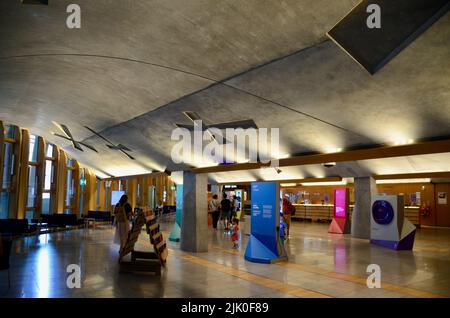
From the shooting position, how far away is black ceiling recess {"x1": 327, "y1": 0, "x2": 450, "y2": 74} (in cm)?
470

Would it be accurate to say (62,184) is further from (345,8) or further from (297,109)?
(345,8)

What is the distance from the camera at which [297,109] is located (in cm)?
779

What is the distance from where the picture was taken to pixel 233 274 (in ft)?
25.0

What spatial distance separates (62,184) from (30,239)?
604 cm

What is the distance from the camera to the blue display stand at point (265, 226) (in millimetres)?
9209

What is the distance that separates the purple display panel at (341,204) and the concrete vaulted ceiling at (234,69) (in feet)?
27.1

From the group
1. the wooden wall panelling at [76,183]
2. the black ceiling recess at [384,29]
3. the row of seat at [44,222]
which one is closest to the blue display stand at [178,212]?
the row of seat at [44,222]

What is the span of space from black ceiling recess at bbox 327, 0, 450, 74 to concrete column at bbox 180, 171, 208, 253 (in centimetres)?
724

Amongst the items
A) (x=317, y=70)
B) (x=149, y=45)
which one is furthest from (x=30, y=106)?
(x=317, y=70)

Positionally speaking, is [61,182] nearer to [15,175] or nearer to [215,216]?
[15,175]

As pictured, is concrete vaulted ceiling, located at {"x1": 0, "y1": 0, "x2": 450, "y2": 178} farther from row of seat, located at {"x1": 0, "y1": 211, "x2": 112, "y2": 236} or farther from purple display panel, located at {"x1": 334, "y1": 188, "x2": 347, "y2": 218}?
purple display panel, located at {"x1": 334, "y1": 188, "x2": 347, "y2": 218}

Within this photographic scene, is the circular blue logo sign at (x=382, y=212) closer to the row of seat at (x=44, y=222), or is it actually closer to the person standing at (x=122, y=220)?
the person standing at (x=122, y=220)

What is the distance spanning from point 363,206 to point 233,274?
9.24 metres

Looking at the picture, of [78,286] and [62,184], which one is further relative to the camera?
[62,184]
